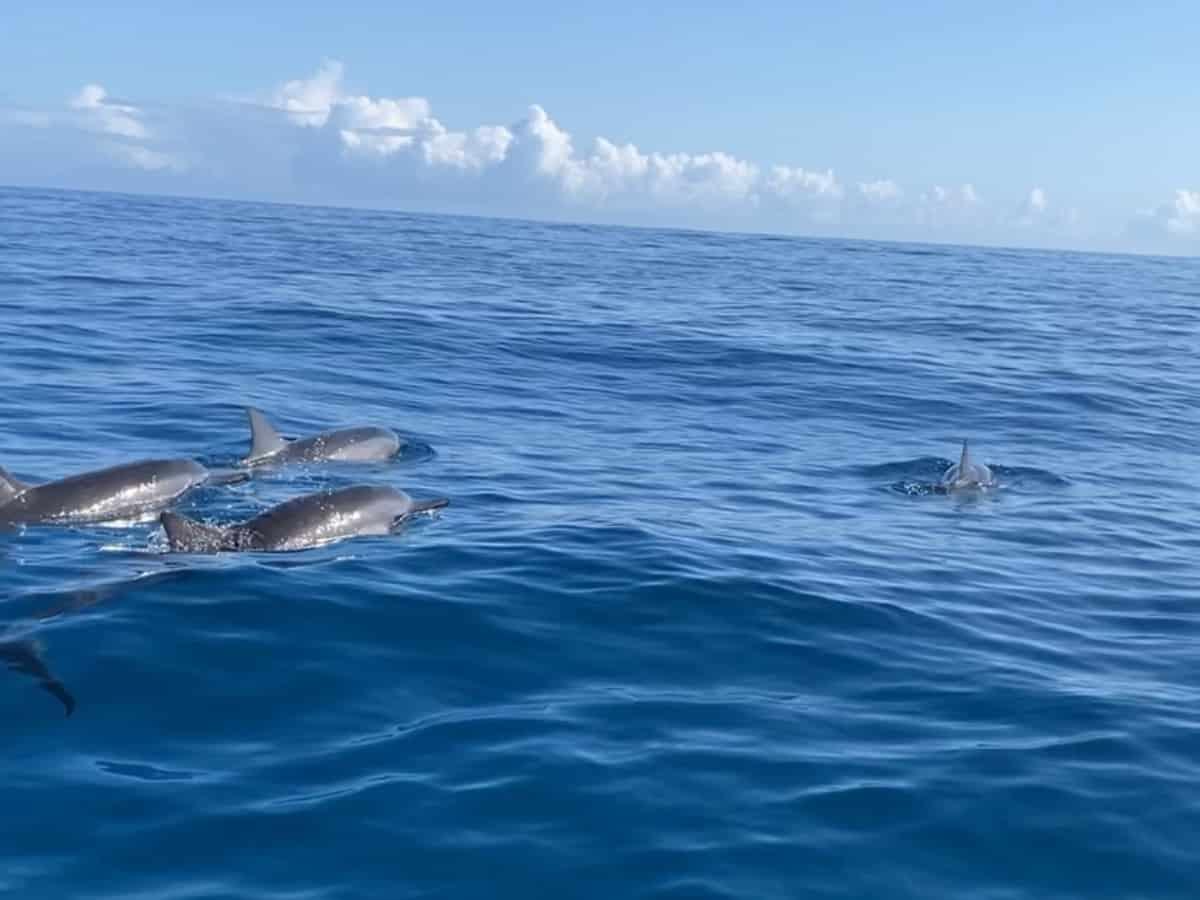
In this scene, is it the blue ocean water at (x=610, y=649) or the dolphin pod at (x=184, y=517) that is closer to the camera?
the blue ocean water at (x=610, y=649)

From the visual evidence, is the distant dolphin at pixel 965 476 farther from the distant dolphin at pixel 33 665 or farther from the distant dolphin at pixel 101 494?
the distant dolphin at pixel 33 665

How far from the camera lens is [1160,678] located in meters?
13.2

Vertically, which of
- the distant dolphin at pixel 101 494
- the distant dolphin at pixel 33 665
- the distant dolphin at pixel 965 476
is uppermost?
the distant dolphin at pixel 965 476

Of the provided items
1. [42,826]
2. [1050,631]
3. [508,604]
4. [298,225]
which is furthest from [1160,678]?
[298,225]

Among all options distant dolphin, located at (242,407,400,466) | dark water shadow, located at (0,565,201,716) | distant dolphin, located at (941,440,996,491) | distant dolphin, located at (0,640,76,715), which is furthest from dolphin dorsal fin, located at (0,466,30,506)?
distant dolphin, located at (941,440,996,491)

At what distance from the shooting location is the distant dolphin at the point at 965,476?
2134 centimetres

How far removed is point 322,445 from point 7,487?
5.51m

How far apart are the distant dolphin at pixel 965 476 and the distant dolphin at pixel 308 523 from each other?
25.0ft

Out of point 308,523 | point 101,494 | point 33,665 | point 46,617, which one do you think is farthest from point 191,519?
A: point 33,665

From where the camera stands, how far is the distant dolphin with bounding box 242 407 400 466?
65.6ft

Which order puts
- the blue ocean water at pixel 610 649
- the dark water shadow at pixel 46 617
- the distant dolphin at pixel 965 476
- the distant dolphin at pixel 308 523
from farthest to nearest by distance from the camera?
the distant dolphin at pixel 965 476
the distant dolphin at pixel 308 523
the dark water shadow at pixel 46 617
the blue ocean water at pixel 610 649

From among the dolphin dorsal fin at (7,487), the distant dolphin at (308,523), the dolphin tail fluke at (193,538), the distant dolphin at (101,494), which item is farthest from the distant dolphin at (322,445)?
the dolphin tail fluke at (193,538)

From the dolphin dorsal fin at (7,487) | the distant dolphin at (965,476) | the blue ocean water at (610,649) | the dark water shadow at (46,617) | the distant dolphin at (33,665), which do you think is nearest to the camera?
the blue ocean water at (610,649)

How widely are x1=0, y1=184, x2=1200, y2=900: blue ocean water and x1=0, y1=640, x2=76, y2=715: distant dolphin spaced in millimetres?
68
